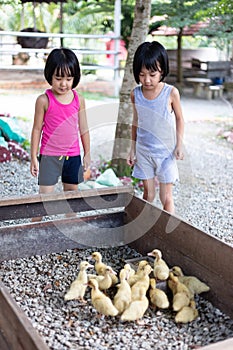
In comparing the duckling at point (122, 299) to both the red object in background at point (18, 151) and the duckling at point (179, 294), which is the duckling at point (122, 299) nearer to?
the duckling at point (179, 294)

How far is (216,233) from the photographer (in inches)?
159

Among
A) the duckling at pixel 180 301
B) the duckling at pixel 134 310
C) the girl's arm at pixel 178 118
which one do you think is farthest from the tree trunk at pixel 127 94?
the duckling at pixel 134 310

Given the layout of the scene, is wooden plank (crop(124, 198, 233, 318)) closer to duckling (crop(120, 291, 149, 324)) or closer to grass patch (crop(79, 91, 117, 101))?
duckling (crop(120, 291, 149, 324))

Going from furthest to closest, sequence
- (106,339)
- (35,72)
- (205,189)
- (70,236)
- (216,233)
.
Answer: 1. (35,72)
2. (205,189)
3. (216,233)
4. (70,236)
5. (106,339)

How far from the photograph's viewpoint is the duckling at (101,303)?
244 cm

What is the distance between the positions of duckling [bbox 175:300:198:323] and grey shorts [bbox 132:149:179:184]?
1.18m

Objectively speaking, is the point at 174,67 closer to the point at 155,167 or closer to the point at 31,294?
the point at 155,167

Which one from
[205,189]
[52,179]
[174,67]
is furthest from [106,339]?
[174,67]

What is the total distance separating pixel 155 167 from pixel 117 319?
4.41ft

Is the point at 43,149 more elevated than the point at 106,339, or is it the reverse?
the point at 43,149

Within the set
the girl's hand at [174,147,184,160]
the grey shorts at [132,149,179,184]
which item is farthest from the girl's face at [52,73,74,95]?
the girl's hand at [174,147,184,160]

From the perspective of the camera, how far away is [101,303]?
245cm

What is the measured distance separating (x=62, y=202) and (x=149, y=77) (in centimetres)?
97

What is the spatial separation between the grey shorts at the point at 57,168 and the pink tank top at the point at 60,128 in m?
0.04
